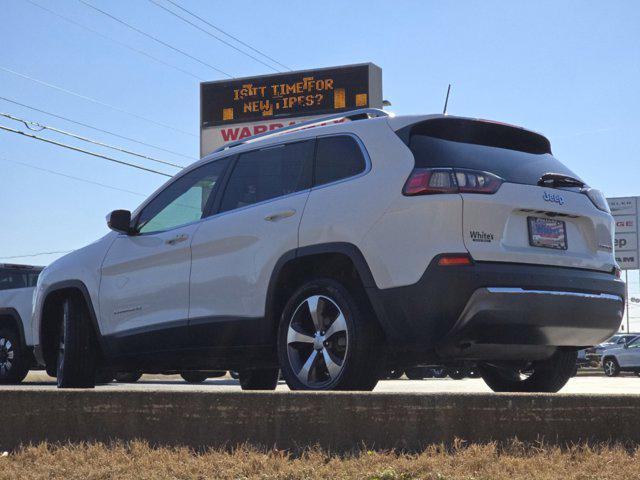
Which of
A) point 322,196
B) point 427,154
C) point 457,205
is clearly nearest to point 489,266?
point 457,205

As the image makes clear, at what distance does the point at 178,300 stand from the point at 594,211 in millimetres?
3003

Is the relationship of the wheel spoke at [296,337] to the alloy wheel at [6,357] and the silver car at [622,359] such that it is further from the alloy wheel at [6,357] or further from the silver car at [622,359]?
the silver car at [622,359]

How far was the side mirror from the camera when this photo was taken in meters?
7.72

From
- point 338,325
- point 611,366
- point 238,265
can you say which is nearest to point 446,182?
point 338,325

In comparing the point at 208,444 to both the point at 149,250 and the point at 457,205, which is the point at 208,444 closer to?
the point at 457,205

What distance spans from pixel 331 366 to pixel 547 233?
5.14 feet

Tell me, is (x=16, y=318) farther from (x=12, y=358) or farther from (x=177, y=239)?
(x=177, y=239)

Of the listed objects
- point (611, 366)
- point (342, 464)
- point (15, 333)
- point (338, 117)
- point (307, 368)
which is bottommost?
point (611, 366)

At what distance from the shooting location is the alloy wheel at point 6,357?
14.6 meters

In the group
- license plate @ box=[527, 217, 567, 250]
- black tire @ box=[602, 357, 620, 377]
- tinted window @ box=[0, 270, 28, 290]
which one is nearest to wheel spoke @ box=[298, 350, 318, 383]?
license plate @ box=[527, 217, 567, 250]

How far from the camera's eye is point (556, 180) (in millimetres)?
6105

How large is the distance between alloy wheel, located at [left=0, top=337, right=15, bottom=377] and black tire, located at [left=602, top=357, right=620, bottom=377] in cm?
2187

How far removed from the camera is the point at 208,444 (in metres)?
4.75

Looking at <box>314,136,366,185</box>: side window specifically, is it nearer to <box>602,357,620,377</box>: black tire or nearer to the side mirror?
the side mirror
